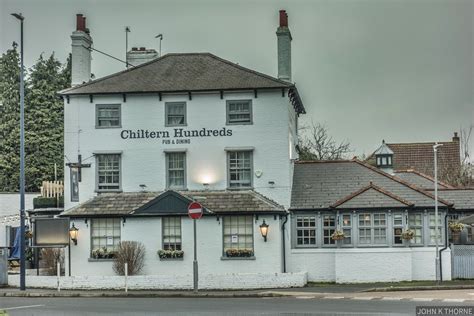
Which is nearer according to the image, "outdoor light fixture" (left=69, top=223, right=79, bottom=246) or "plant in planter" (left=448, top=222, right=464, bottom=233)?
"outdoor light fixture" (left=69, top=223, right=79, bottom=246)

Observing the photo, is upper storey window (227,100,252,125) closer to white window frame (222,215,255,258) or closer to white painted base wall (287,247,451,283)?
white window frame (222,215,255,258)

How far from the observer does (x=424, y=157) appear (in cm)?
6619

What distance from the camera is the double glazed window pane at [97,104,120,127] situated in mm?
38031

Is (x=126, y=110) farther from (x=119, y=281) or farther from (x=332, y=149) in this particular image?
(x=332, y=149)

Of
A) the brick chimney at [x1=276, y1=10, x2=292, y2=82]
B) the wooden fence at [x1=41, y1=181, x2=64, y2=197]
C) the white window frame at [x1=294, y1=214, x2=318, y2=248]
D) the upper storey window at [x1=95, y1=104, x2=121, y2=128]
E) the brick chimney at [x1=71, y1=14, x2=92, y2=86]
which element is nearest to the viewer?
the white window frame at [x1=294, y1=214, x2=318, y2=248]

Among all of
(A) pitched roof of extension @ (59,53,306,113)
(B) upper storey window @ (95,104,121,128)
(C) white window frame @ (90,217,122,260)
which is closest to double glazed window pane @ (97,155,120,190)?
(B) upper storey window @ (95,104,121,128)

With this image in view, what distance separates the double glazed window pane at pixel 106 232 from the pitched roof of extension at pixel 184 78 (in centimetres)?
564

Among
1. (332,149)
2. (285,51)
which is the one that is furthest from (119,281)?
(332,149)

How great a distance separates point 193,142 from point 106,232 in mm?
5388

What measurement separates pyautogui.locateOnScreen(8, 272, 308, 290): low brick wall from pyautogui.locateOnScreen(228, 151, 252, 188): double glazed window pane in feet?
16.9

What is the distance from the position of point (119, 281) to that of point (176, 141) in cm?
699

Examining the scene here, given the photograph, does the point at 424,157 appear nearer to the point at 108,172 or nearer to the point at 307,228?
the point at 307,228

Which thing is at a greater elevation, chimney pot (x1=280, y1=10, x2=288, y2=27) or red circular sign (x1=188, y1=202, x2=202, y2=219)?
chimney pot (x1=280, y1=10, x2=288, y2=27)

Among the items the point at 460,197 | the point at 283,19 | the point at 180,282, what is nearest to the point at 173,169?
the point at 180,282
